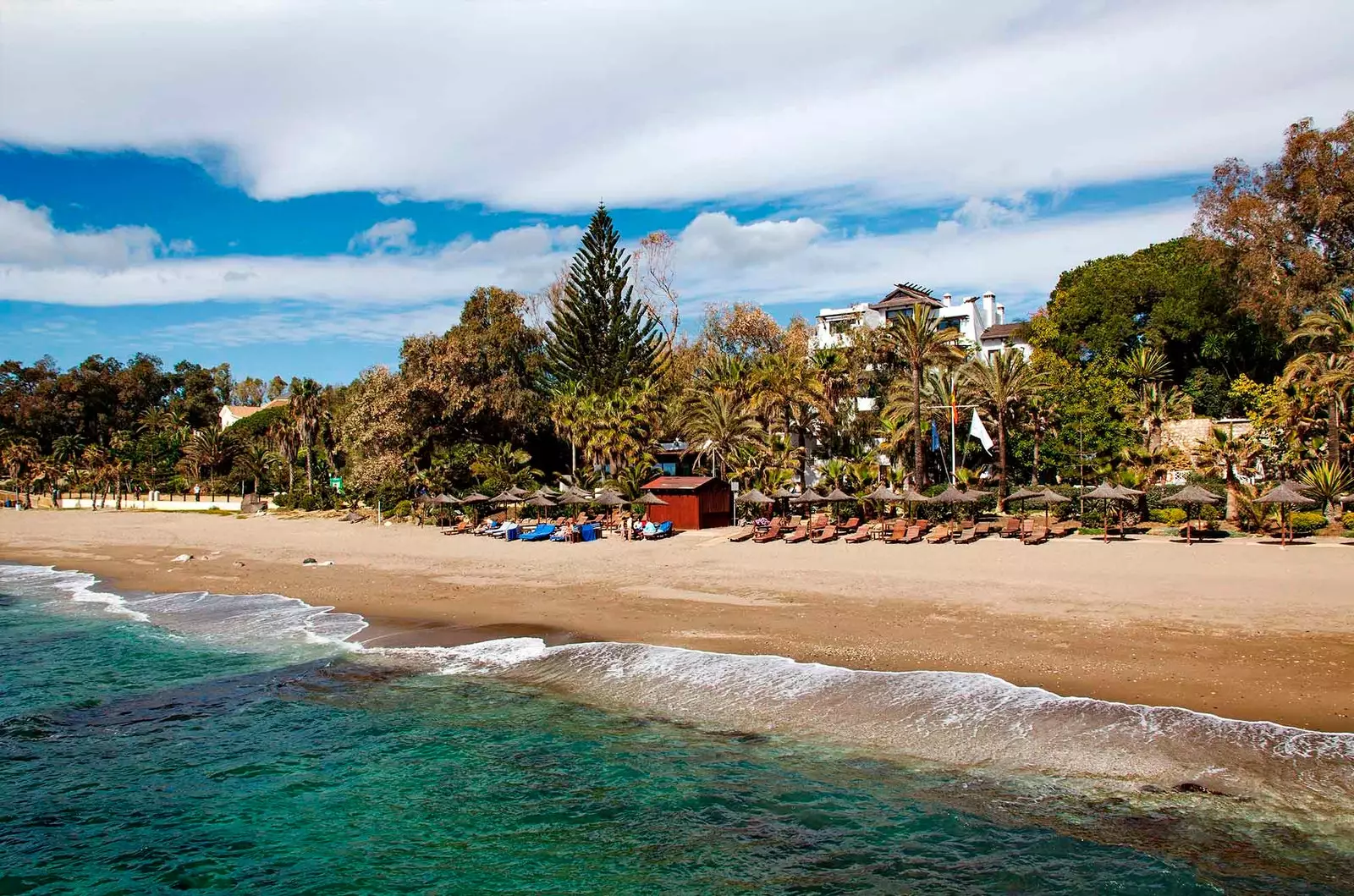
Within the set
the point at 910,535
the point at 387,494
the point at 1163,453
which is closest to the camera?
the point at 910,535

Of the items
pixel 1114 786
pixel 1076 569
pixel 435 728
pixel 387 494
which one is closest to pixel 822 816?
pixel 1114 786

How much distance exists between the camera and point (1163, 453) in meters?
27.9

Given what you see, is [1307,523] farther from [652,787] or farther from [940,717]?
[652,787]

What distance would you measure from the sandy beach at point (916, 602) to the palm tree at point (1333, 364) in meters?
7.31

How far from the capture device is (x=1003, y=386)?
32625mm

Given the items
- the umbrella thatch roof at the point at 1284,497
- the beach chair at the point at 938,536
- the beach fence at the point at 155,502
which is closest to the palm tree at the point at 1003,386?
the beach chair at the point at 938,536

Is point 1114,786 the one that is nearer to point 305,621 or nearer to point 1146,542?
point 305,621

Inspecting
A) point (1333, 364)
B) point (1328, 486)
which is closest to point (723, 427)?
point (1328, 486)

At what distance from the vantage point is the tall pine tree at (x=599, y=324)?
148ft

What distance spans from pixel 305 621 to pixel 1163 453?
26.1 m

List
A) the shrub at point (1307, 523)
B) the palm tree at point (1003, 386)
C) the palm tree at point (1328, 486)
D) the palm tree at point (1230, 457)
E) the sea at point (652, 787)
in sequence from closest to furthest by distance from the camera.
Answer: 1. the sea at point (652, 787)
2. the shrub at point (1307, 523)
3. the palm tree at point (1328, 486)
4. the palm tree at point (1230, 457)
5. the palm tree at point (1003, 386)

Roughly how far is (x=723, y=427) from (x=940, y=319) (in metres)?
16.7

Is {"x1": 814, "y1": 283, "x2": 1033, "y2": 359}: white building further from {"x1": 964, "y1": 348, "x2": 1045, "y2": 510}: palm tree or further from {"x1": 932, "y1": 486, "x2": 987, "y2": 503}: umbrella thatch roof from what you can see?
{"x1": 932, "y1": 486, "x2": 987, "y2": 503}: umbrella thatch roof

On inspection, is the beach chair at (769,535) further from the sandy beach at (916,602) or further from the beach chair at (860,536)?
the beach chair at (860,536)
